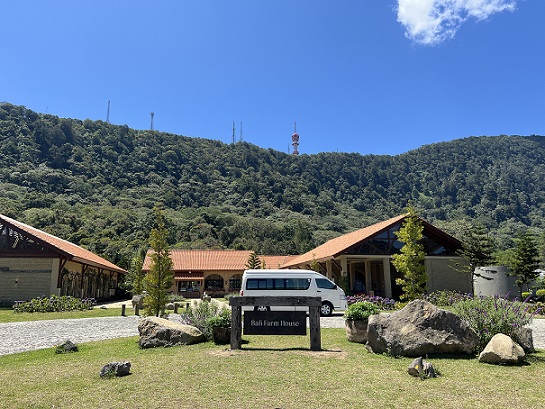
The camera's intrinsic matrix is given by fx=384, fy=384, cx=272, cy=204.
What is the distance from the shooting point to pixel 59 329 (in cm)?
1345

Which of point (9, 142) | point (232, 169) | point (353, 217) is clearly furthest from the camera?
point (232, 169)

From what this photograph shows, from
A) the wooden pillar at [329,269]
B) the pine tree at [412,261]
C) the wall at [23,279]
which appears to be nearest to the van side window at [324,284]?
the pine tree at [412,261]

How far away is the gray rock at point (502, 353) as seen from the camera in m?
6.34

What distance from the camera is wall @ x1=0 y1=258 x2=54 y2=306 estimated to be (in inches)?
907

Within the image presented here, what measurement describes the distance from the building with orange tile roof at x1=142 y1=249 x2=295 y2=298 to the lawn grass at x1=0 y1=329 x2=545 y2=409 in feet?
96.7

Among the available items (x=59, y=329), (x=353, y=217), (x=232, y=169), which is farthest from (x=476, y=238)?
(x=232, y=169)

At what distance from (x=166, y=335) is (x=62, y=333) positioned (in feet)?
19.4

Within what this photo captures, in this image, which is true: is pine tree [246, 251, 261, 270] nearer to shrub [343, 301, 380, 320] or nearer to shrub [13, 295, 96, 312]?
shrub [13, 295, 96, 312]

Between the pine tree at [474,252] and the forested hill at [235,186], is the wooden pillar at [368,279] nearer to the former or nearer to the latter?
the pine tree at [474,252]

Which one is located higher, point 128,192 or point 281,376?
point 128,192

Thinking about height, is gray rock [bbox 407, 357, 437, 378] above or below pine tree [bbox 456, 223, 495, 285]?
below

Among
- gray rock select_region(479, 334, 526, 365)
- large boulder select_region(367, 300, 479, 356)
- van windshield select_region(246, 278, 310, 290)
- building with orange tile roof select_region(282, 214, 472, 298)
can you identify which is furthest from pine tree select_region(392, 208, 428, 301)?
gray rock select_region(479, 334, 526, 365)

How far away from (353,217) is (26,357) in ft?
274

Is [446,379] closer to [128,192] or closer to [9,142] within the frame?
[128,192]
